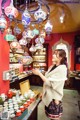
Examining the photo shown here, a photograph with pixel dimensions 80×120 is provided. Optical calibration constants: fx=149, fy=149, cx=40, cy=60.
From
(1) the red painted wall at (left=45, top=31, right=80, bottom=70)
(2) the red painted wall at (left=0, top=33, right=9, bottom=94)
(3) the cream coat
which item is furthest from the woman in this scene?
(1) the red painted wall at (left=45, top=31, right=80, bottom=70)

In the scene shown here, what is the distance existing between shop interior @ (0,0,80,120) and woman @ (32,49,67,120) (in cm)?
27

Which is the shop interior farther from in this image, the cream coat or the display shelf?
the cream coat

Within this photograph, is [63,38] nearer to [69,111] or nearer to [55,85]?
[69,111]

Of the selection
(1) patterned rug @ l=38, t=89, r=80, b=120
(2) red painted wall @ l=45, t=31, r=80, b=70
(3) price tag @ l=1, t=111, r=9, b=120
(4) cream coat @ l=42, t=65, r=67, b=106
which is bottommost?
(1) patterned rug @ l=38, t=89, r=80, b=120

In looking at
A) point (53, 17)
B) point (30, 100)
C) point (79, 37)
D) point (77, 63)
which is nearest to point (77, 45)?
point (79, 37)

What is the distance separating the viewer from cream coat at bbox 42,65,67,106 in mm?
2281

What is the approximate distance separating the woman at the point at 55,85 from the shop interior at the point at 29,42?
0.89 feet

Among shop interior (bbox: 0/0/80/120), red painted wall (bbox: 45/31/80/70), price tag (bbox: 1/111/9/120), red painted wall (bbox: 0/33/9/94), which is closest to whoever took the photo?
price tag (bbox: 1/111/9/120)

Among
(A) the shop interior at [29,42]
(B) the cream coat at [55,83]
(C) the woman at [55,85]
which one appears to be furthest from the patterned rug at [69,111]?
(B) the cream coat at [55,83]

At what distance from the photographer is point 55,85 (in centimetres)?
228

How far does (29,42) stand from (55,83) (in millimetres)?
1550

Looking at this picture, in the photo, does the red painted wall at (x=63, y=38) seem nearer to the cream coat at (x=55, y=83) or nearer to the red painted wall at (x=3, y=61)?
the red painted wall at (x=3, y=61)

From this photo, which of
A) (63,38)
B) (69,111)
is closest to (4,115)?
(69,111)

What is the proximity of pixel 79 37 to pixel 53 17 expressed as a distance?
2997 mm
